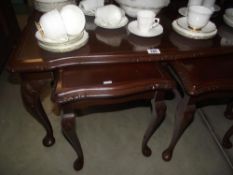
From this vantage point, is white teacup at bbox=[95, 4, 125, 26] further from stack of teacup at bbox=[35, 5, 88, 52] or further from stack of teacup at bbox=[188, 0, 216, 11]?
stack of teacup at bbox=[188, 0, 216, 11]

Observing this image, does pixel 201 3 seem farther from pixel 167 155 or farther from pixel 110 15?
pixel 167 155

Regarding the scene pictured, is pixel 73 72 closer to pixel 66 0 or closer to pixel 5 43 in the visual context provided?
pixel 66 0

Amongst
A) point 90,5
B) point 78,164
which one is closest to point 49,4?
point 90,5

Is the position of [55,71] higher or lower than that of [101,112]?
higher

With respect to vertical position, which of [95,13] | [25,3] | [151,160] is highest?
[95,13]

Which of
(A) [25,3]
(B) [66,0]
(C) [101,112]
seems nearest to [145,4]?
(B) [66,0]

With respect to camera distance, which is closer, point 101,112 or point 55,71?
point 55,71

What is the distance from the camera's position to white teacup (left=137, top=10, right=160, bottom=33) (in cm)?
94

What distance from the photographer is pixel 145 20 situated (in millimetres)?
946

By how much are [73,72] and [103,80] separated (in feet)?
0.41

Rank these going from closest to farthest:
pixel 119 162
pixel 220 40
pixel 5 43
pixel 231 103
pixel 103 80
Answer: pixel 103 80
pixel 220 40
pixel 119 162
pixel 231 103
pixel 5 43

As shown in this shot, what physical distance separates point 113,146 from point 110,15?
0.69 m

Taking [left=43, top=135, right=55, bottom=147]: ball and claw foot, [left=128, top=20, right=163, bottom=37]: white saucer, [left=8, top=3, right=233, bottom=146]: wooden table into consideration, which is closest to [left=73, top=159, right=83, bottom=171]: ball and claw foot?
[left=43, top=135, right=55, bottom=147]: ball and claw foot

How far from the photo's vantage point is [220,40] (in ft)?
3.30
